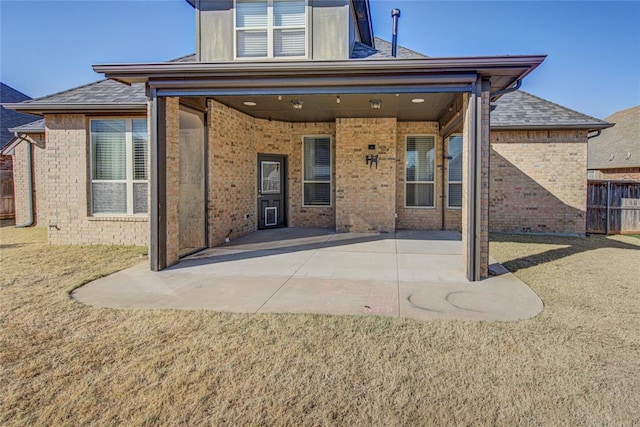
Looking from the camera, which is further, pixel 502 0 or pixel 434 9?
pixel 434 9

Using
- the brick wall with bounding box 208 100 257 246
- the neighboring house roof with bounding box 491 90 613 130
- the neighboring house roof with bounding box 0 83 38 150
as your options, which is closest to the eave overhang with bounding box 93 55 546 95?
the brick wall with bounding box 208 100 257 246

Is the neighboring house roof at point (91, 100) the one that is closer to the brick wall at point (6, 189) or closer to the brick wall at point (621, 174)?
the brick wall at point (6, 189)

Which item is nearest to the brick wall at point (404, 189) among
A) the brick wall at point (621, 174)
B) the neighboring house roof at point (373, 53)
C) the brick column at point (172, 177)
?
the neighboring house roof at point (373, 53)

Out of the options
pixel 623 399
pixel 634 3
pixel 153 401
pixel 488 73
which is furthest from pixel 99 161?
→ pixel 634 3

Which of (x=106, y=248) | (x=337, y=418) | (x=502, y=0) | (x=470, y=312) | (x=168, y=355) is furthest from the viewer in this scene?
(x=502, y=0)

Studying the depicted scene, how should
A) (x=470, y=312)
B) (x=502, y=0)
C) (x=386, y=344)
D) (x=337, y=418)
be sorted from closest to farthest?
(x=337, y=418) < (x=386, y=344) < (x=470, y=312) < (x=502, y=0)

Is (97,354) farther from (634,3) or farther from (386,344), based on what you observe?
(634,3)

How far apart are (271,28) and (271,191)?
4.68 metres

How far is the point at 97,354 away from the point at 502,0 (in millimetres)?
11558

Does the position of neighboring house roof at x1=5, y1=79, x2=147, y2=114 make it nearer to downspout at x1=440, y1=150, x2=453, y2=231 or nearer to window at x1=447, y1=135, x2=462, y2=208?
downspout at x1=440, y1=150, x2=453, y2=231

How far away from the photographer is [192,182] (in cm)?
798

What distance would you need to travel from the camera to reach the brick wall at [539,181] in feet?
33.9

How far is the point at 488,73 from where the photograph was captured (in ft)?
18.2

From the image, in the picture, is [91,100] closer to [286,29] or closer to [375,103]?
[286,29]
